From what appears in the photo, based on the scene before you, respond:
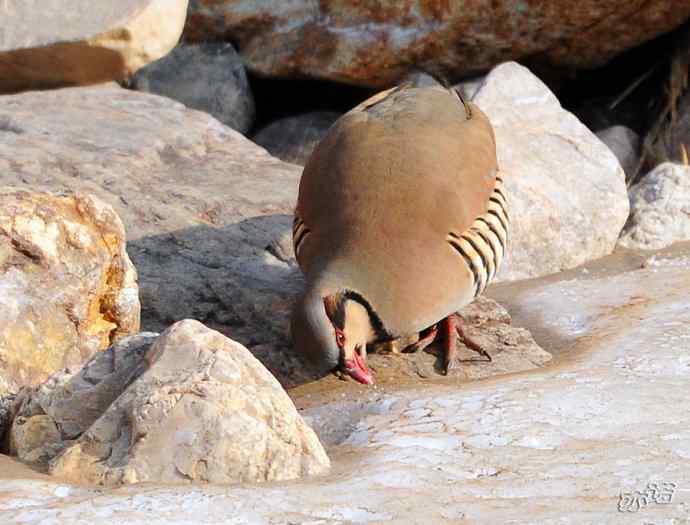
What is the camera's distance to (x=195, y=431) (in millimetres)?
2975

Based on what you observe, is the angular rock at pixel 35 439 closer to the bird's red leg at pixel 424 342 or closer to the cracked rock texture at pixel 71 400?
the cracked rock texture at pixel 71 400

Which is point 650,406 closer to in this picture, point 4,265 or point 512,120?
point 4,265

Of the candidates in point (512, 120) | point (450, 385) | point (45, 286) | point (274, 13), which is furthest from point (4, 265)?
point (274, 13)

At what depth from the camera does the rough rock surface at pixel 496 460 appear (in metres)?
2.72

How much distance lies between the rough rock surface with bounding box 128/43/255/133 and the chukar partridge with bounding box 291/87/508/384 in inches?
111

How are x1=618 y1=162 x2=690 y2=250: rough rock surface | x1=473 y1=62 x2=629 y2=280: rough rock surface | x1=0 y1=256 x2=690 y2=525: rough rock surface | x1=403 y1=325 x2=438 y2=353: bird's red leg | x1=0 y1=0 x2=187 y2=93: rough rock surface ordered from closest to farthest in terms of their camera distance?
x1=0 y1=256 x2=690 y2=525: rough rock surface < x1=403 y1=325 x2=438 y2=353: bird's red leg < x1=473 y1=62 x2=629 y2=280: rough rock surface < x1=618 y1=162 x2=690 y2=250: rough rock surface < x1=0 y1=0 x2=187 y2=93: rough rock surface

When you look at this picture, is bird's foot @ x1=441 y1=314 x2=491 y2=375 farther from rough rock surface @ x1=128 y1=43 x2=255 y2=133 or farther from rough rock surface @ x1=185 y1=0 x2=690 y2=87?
rough rock surface @ x1=128 y1=43 x2=255 y2=133

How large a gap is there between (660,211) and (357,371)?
257 centimetres

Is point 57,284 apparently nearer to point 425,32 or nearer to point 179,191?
point 179,191

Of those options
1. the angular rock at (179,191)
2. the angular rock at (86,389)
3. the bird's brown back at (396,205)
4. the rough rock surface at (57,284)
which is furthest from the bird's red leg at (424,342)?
the angular rock at (86,389)

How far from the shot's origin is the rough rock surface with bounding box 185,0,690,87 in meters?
7.33

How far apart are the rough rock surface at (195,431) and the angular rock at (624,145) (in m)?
4.78

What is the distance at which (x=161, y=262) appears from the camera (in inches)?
201

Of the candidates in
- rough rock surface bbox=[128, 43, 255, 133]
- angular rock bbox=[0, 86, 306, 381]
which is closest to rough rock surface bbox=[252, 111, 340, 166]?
rough rock surface bbox=[128, 43, 255, 133]
